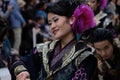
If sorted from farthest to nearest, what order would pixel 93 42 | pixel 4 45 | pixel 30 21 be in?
pixel 30 21 → pixel 4 45 → pixel 93 42

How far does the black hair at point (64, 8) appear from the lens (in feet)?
9.87

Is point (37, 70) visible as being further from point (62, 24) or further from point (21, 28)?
point (21, 28)

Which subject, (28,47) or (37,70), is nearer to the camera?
(37,70)

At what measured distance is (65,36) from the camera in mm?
3002

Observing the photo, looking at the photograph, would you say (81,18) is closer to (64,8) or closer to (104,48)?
(64,8)

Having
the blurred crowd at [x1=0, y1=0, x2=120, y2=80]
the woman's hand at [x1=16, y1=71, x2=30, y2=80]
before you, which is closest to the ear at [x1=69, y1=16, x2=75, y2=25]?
the woman's hand at [x1=16, y1=71, x2=30, y2=80]

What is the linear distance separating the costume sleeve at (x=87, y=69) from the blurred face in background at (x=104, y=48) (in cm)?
105

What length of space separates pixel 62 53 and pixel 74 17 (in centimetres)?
26

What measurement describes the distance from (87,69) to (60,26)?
0.37 m

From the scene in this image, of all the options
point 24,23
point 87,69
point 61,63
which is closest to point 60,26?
point 61,63

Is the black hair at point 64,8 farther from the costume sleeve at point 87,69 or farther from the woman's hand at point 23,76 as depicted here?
the woman's hand at point 23,76

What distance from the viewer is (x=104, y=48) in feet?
13.1

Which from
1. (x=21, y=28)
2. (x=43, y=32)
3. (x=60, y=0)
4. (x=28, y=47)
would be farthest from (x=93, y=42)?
(x=43, y=32)

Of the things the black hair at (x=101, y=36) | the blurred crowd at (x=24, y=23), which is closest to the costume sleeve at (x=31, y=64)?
the black hair at (x=101, y=36)
